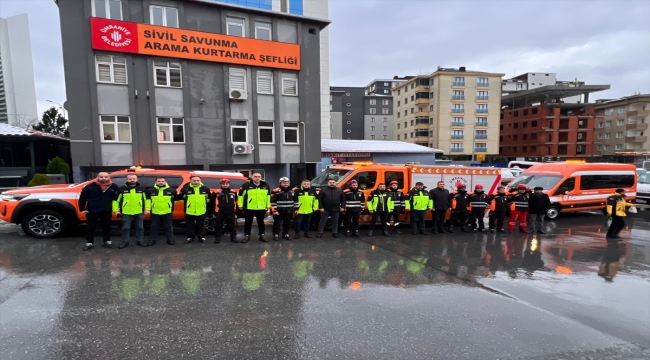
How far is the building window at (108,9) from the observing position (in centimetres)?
1512

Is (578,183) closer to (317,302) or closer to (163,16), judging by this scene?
(317,302)

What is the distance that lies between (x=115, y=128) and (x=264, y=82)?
25.5ft

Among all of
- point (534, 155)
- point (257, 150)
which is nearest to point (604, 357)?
point (257, 150)

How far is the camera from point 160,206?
7.17m

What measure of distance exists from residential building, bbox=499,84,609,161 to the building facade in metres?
54.9

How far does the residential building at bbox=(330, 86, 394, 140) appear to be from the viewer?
7706 centimetres

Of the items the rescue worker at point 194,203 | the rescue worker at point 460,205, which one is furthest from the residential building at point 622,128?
the rescue worker at point 194,203

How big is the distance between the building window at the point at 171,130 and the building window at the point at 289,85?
232 inches

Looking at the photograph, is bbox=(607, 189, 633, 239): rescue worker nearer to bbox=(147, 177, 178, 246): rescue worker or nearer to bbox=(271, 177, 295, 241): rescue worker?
bbox=(271, 177, 295, 241): rescue worker

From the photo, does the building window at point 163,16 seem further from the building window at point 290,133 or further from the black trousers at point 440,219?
the black trousers at point 440,219

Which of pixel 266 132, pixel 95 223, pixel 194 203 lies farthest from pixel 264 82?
pixel 95 223

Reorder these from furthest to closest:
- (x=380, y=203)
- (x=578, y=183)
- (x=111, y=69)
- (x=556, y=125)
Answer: (x=556, y=125) < (x=111, y=69) < (x=578, y=183) < (x=380, y=203)

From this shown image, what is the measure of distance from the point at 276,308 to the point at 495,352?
2581 millimetres

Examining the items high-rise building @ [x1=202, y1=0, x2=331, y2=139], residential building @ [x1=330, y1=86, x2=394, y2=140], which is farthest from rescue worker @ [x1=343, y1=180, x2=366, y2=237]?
residential building @ [x1=330, y1=86, x2=394, y2=140]
